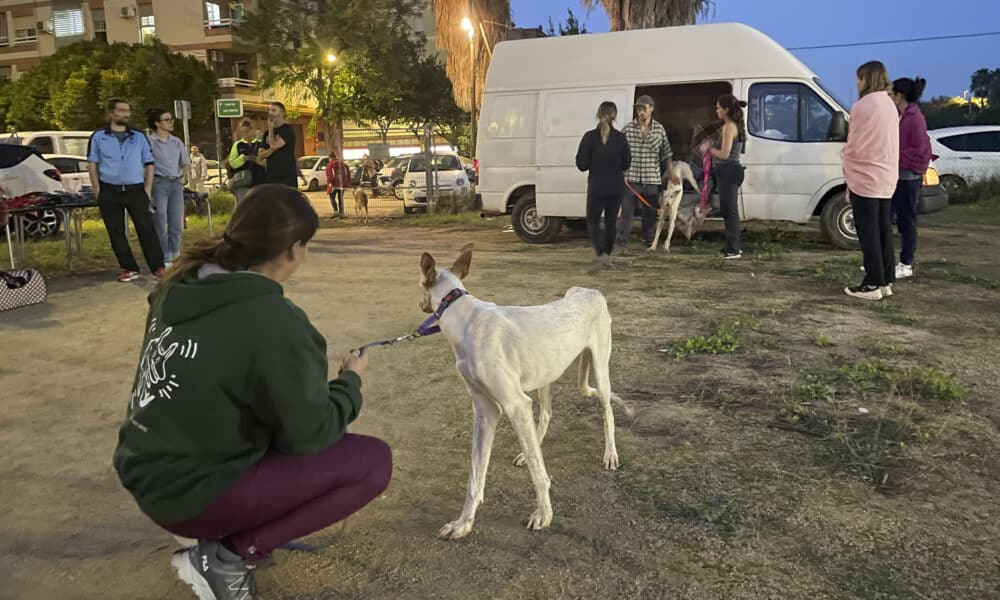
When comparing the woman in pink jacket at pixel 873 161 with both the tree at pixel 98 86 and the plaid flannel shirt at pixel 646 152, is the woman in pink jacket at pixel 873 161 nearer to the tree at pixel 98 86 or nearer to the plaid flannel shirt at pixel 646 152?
the plaid flannel shirt at pixel 646 152

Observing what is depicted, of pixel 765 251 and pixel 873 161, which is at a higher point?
pixel 873 161

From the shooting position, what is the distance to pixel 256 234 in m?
2.08

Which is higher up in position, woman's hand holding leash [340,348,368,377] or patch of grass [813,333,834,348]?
woman's hand holding leash [340,348,368,377]

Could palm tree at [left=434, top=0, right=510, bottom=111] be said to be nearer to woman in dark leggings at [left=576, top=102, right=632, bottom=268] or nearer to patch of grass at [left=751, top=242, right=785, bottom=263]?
patch of grass at [left=751, top=242, right=785, bottom=263]

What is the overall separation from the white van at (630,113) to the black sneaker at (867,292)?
2.94m

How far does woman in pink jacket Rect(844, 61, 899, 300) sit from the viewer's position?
242 inches

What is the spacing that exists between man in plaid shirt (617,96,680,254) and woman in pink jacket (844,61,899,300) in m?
2.87

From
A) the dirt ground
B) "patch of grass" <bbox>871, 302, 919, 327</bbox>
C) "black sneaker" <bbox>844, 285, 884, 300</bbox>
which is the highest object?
"black sneaker" <bbox>844, 285, 884, 300</bbox>

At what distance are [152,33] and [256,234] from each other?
44.6m

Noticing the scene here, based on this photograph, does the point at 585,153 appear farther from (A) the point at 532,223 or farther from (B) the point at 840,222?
(B) the point at 840,222

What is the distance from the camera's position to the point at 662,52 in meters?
10.1

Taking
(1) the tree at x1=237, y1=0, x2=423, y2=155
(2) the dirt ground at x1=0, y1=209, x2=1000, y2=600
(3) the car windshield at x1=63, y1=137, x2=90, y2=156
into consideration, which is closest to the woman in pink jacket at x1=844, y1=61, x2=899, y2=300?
(2) the dirt ground at x1=0, y1=209, x2=1000, y2=600

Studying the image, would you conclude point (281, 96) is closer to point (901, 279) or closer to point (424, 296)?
point (901, 279)

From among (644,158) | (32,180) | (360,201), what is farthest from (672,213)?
(32,180)
